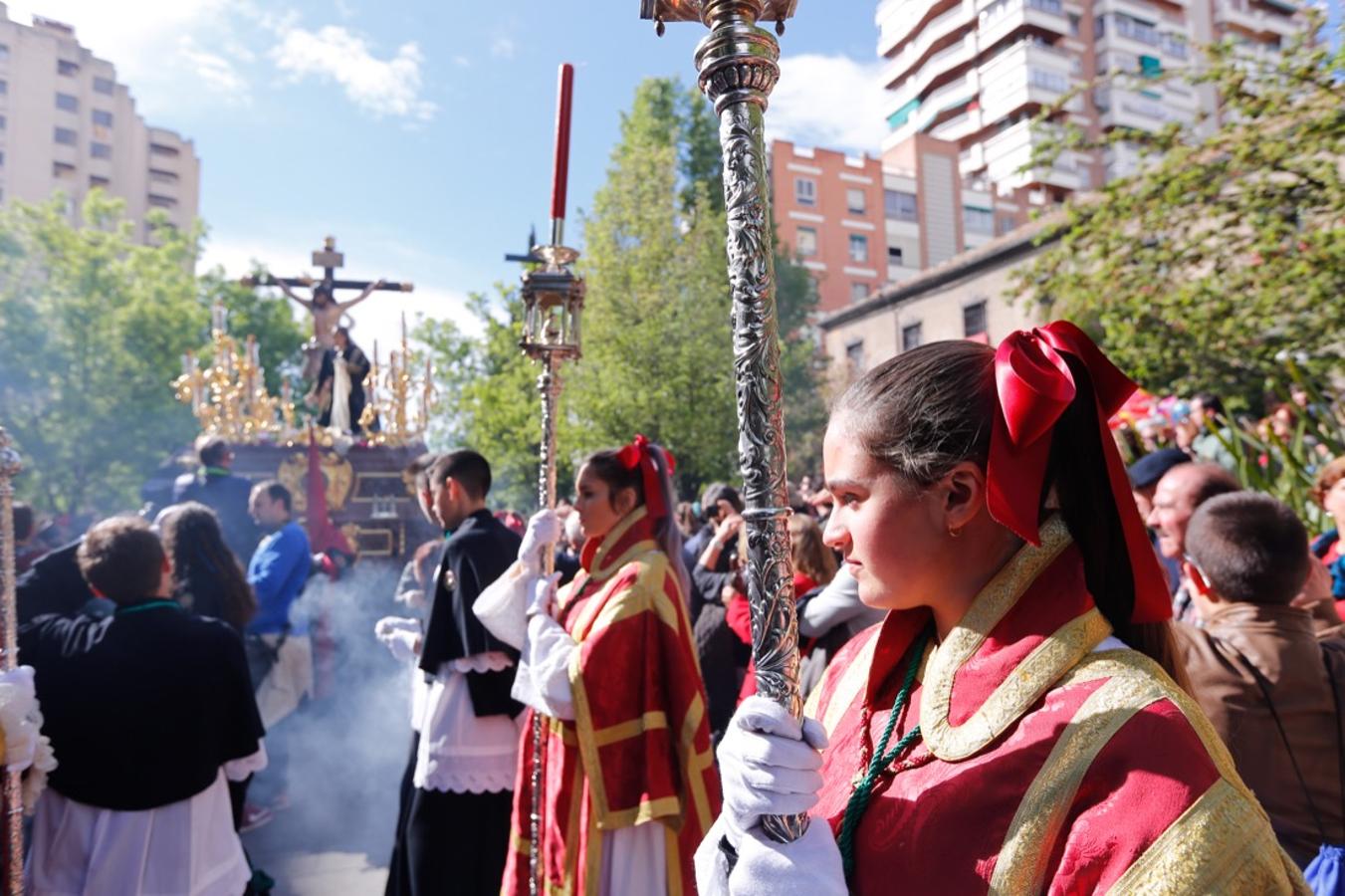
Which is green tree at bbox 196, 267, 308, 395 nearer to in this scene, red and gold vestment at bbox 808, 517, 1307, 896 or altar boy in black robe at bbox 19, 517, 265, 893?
altar boy in black robe at bbox 19, 517, 265, 893

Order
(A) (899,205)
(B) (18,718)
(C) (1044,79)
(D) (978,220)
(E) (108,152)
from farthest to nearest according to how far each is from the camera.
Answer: (E) (108,152)
(D) (978,220)
(A) (899,205)
(C) (1044,79)
(B) (18,718)

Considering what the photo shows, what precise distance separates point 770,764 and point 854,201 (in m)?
43.0

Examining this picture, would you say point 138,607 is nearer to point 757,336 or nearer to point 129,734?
point 129,734

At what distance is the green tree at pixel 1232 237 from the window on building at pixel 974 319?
54.8ft

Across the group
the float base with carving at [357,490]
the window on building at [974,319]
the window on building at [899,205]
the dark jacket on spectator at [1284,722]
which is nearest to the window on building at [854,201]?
the window on building at [899,205]

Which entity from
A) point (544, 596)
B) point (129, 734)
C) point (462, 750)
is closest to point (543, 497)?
point (544, 596)

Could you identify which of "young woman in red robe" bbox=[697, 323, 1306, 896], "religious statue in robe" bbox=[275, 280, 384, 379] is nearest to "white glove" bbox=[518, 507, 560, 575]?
"young woman in red robe" bbox=[697, 323, 1306, 896]

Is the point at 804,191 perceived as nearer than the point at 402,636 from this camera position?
No

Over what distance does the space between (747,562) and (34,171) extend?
134 ft

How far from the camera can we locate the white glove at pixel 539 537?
3.79m

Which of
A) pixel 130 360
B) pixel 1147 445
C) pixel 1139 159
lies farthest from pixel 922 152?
pixel 1147 445

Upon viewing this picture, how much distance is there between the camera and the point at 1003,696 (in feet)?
4.17

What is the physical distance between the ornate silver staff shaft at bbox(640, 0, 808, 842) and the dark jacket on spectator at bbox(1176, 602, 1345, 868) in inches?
61.8

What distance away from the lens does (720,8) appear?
1378mm
